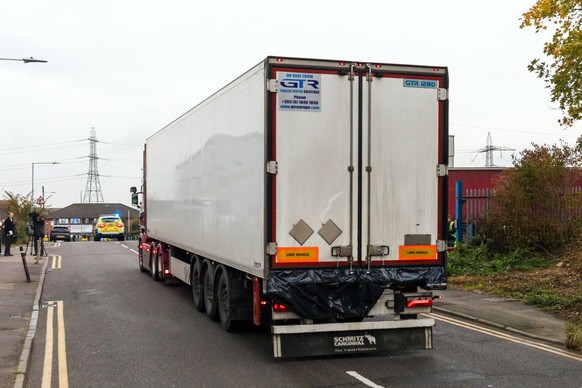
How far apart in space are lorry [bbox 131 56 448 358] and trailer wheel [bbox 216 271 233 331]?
29.8 inches

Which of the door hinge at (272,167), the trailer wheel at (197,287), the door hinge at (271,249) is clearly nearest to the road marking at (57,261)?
the trailer wheel at (197,287)

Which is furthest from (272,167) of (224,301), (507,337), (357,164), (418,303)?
(507,337)

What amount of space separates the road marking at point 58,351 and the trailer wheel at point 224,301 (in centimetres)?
233

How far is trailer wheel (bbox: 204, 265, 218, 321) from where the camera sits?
10.8 m

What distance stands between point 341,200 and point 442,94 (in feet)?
6.52

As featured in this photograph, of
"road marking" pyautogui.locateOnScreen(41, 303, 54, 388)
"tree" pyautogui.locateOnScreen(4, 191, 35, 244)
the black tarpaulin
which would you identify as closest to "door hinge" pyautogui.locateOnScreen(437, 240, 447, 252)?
the black tarpaulin

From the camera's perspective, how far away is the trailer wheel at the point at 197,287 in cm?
1188

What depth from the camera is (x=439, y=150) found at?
28.3ft

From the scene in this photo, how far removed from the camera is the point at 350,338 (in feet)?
26.8

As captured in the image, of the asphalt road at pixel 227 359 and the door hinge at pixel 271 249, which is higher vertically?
the door hinge at pixel 271 249

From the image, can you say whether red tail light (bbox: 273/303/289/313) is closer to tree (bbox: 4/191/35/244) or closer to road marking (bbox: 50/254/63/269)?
road marking (bbox: 50/254/63/269)

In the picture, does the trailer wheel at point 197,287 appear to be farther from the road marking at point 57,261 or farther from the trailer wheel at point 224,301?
the road marking at point 57,261

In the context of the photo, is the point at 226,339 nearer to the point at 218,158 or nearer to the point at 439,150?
the point at 218,158

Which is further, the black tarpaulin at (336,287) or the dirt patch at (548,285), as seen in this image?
the dirt patch at (548,285)
